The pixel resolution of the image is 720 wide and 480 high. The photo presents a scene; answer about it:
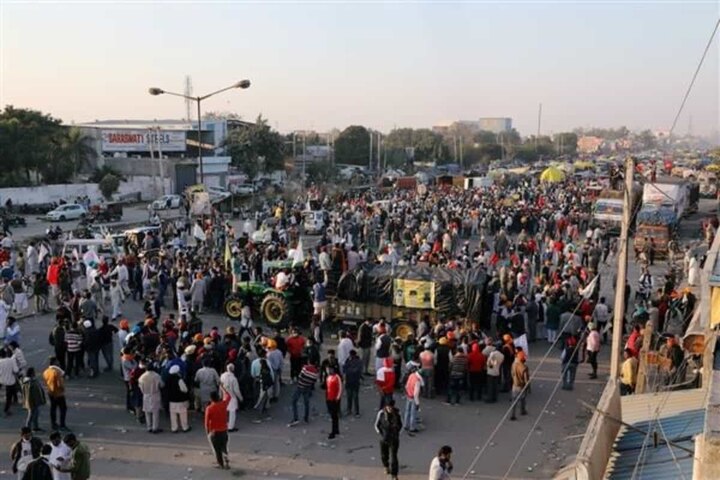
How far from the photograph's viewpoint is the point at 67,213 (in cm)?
4241

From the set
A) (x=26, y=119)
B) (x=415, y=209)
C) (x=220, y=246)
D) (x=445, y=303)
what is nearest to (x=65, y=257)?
(x=220, y=246)

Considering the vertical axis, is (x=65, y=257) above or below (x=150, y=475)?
above

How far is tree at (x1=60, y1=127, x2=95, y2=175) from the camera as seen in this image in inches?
2153

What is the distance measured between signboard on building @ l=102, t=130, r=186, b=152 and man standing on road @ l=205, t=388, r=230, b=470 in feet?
179

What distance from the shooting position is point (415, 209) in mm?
40781

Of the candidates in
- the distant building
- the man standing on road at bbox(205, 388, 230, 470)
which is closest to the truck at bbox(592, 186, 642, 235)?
the distant building

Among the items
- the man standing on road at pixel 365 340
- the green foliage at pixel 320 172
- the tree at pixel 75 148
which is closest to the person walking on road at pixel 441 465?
the man standing on road at pixel 365 340

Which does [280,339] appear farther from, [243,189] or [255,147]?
[255,147]

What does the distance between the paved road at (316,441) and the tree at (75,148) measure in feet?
145

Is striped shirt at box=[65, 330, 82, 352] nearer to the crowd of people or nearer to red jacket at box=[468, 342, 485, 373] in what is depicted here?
the crowd of people

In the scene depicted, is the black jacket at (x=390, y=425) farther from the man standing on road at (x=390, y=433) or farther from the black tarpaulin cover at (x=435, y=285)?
the black tarpaulin cover at (x=435, y=285)

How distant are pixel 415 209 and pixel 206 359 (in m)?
29.1

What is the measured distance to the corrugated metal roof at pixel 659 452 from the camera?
7953 millimetres

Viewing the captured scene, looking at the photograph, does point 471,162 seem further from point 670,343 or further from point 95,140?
point 670,343
